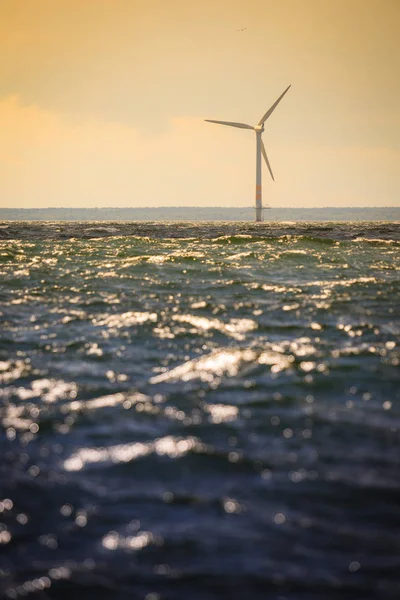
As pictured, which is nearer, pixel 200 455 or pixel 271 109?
pixel 200 455

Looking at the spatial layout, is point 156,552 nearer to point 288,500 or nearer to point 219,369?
point 288,500

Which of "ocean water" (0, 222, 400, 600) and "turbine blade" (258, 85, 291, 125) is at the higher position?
"turbine blade" (258, 85, 291, 125)

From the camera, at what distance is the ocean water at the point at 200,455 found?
4.38 metres

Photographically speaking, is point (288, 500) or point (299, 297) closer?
point (288, 500)

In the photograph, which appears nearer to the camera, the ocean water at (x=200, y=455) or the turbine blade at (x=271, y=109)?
the ocean water at (x=200, y=455)

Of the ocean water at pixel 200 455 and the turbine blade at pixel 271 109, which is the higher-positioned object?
the turbine blade at pixel 271 109

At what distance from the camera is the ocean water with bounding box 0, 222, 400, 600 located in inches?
173

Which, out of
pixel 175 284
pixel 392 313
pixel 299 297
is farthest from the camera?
pixel 175 284

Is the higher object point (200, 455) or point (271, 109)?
point (271, 109)

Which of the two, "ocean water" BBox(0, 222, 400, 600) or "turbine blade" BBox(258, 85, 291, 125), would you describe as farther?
"turbine blade" BBox(258, 85, 291, 125)

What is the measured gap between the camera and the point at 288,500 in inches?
209

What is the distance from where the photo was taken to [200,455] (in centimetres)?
626

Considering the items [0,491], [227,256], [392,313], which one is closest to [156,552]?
[0,491]

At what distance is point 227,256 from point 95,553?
2725 cm
